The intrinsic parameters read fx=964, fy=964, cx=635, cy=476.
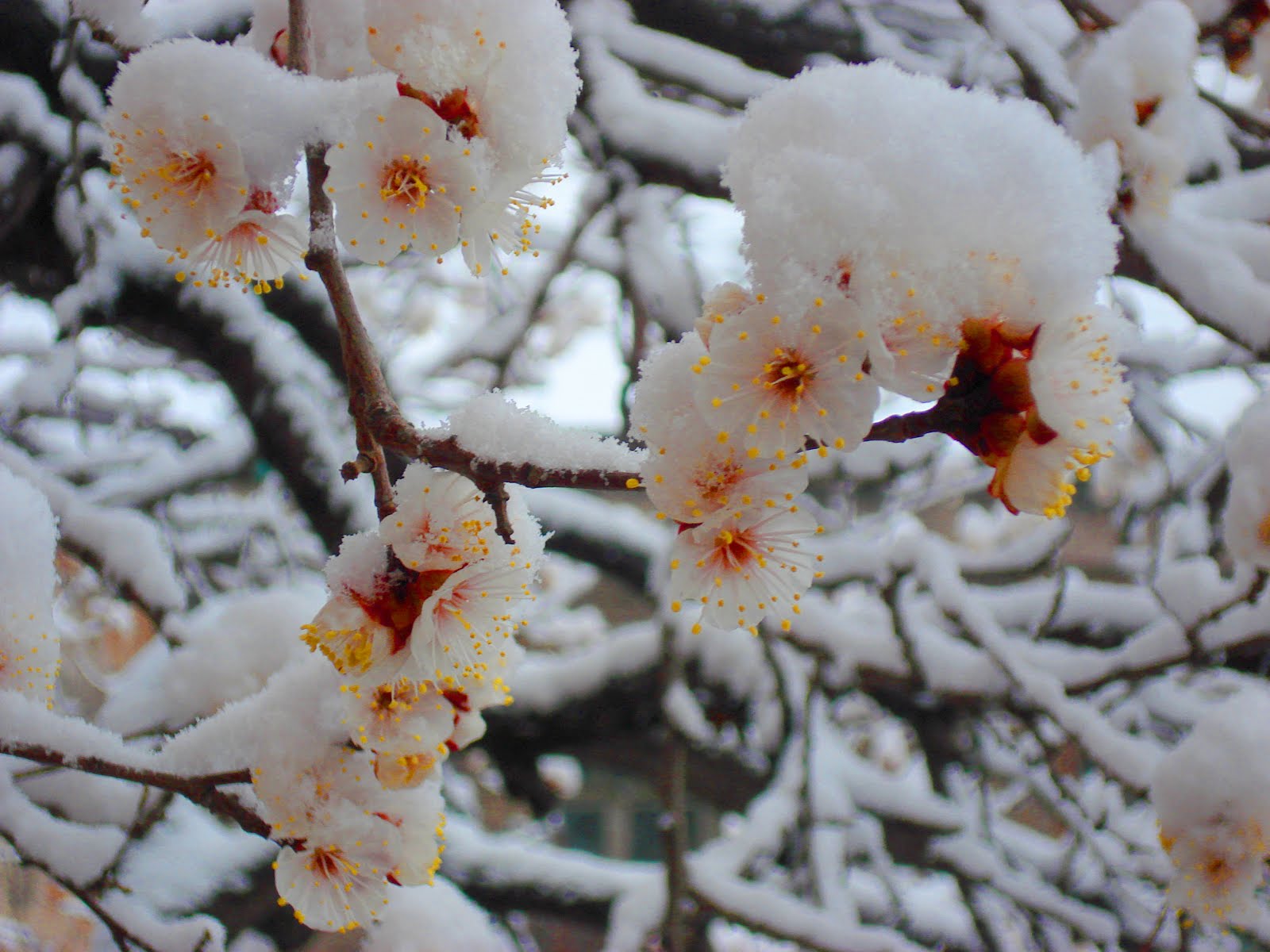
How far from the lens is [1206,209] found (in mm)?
2070

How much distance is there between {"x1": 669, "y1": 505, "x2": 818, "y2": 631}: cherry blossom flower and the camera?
31.1 inches

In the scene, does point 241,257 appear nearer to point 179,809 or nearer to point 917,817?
point 179,809

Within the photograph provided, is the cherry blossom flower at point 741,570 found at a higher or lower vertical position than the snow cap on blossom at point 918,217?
lower

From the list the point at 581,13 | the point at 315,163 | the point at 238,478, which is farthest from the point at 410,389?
the point at 315,163

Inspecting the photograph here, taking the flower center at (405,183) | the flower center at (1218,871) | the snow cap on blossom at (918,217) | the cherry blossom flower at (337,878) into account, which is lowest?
the flower center at (1218,871)

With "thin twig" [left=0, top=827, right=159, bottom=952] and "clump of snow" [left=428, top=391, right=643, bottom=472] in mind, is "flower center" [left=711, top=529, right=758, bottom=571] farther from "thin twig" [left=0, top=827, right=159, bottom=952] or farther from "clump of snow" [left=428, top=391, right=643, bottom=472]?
"thin twig" [left=0, top=827, right=159, bottom=952]

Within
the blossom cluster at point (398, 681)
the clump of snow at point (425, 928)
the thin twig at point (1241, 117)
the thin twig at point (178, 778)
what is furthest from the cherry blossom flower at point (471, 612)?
the thin twig at point (1241, 117)

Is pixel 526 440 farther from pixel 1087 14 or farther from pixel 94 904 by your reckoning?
pixel 1087 14

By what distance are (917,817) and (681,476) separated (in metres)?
2.22

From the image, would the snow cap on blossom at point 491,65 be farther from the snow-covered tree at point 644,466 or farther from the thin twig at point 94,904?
the thin twig at point 94,904

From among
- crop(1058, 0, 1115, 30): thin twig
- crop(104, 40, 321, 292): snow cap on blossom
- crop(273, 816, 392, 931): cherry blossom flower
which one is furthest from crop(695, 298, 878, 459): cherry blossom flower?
crop(1058, 0, 1115, 30): thin twig

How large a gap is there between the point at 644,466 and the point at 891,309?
0.21 m

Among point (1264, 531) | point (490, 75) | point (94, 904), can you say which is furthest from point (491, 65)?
point (1264, 531)

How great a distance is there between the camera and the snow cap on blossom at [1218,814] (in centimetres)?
147
